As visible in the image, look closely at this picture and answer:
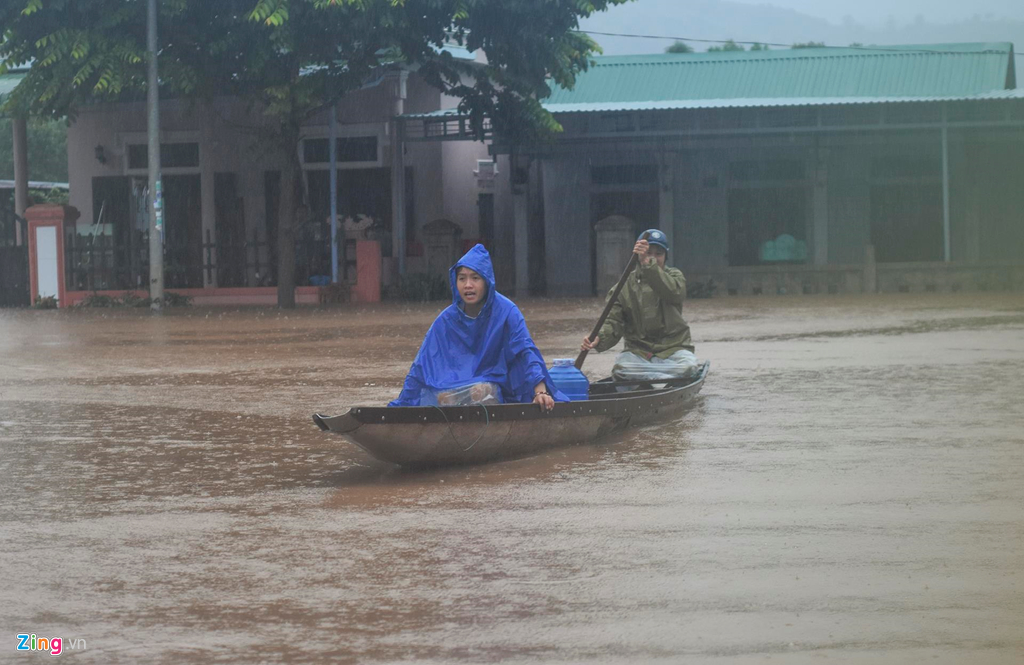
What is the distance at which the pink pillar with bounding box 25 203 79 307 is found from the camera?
26.9m

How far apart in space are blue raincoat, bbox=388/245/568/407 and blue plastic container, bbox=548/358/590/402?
3.08 feet

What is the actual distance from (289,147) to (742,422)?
1688 centimetres

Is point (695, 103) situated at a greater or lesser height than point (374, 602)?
greater

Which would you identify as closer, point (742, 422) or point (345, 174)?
point (742, 422)

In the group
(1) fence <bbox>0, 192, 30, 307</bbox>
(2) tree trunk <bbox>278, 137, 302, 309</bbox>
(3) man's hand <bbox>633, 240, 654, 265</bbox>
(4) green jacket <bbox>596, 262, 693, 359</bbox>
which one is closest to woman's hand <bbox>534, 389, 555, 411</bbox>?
(3) man's hand <bbox>633, 240, 654, 265</bbox>

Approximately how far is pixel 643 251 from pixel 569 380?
4.07 ft

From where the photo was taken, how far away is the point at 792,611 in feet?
15.5

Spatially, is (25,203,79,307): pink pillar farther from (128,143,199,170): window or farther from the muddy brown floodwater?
the muddy brown floodwater

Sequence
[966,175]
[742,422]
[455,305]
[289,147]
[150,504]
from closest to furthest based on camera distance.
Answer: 1. [150,504]
2. [455,305]
3. [742,422]
4. [289,147]
5. [966,175]

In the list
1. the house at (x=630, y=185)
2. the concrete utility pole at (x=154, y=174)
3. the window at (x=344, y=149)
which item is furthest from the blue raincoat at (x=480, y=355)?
the window at (x=344, y=149)

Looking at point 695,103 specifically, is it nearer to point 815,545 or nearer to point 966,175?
point 966,175

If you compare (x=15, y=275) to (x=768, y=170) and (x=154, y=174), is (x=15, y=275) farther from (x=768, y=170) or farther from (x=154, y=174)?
(x=768, y=170)

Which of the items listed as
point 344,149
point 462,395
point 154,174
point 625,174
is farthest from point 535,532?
point 344,149

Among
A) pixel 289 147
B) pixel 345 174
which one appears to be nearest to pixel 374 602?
pixel 289 147
